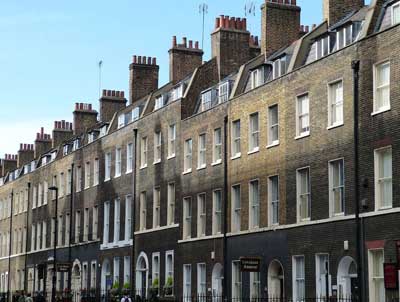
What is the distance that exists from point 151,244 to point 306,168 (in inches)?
727

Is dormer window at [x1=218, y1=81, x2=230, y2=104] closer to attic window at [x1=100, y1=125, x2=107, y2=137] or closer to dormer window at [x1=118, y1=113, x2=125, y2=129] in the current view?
dormer window at [x1=118, y1=113, x2=125, y2=129]

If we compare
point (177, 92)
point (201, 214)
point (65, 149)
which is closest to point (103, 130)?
point (65, 149)

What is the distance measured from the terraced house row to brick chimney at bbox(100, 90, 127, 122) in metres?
0.19

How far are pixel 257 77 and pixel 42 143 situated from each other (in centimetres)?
5135

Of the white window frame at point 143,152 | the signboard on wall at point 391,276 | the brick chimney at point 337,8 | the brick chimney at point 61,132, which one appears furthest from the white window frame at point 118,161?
the signboard on wall at point 391,276

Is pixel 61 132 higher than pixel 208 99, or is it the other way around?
pixel 61 132

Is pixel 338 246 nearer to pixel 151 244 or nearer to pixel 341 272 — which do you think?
pixel 341 272

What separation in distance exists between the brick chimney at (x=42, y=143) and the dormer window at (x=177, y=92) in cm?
3869

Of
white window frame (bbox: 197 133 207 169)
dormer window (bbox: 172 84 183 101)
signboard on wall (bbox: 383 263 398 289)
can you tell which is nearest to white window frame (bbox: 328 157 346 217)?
signboard on wall (bbox: 383 263 398 289)

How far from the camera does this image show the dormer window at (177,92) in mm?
55406

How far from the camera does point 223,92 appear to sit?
163 ft

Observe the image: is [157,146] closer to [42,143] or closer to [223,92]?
[223,92]

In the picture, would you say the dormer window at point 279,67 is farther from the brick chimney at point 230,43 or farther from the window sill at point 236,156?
the brick chimney at point 230,43

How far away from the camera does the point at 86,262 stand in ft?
223
